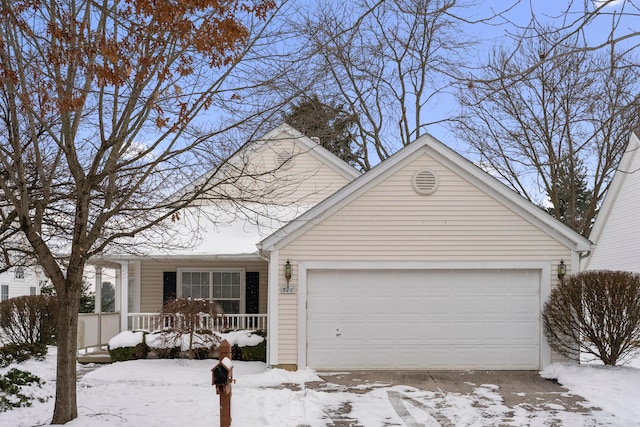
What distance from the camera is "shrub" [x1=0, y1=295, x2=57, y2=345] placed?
1734 cm

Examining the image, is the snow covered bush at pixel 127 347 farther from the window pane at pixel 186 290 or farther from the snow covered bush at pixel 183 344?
the window pane at pixel 186 290

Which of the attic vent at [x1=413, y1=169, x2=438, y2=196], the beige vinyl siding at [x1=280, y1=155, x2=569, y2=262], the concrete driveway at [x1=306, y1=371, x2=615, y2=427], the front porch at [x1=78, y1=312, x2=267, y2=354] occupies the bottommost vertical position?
the concrete driveway at [x1=306, y1=371, x2=615, y2=427]

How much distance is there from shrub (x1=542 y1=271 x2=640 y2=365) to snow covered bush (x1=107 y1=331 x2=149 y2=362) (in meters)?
8.77

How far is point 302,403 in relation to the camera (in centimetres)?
1044

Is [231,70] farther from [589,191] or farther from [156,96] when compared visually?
[589,191]

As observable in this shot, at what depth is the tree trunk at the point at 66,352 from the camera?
850cm

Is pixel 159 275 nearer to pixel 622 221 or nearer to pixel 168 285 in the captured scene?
pixel 168 285

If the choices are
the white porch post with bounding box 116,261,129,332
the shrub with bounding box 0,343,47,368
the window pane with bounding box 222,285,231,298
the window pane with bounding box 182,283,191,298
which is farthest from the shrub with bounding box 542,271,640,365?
the shrub with bounding box 0,343,47,368

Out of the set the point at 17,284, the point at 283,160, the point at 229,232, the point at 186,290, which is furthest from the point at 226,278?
the point at 17,284

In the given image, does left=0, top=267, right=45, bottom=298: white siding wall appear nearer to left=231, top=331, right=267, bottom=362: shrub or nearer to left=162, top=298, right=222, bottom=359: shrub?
left=162, top=298, right=222, bottom=359: shrub

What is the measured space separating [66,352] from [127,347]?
7410mm

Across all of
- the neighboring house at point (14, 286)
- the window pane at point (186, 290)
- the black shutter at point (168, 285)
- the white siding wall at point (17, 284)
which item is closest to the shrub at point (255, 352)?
the window pane at point (186, 290)

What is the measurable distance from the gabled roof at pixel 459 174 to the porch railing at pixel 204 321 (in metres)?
3.15

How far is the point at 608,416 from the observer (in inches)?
377
